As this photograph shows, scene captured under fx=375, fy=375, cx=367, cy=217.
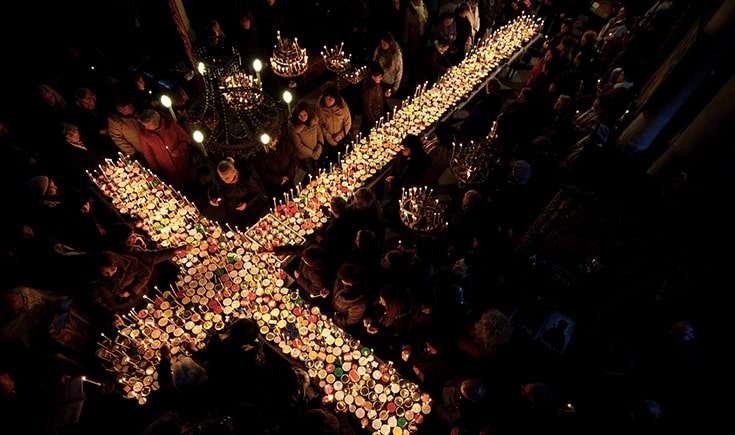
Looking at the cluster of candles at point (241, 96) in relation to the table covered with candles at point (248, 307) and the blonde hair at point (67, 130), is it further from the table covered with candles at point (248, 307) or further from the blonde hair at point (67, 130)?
the blonde hair at point (67, 130)

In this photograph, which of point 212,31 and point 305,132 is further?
point 212,31

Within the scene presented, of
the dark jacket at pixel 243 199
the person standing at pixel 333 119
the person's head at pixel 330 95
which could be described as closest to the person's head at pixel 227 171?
the dark jacket at pixel 243 199

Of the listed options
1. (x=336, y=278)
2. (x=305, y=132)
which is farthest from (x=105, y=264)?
(x=305, y=132)

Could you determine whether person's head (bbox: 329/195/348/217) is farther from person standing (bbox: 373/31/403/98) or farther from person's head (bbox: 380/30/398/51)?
person's head (bbox: 380/30/398/51)

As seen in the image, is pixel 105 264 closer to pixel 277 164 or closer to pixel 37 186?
pixel 37 186

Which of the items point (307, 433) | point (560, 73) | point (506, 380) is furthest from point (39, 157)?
point (560, 73)

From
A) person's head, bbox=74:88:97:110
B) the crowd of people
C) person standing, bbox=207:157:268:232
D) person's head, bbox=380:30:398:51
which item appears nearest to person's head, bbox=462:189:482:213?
the crowd of people
